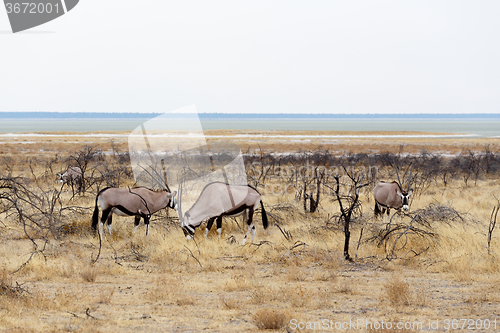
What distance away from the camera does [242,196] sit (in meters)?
10.1

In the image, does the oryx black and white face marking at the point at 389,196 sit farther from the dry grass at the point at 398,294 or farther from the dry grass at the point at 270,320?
the dry grass at the point at 270,320

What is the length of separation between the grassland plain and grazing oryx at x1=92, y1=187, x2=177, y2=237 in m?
0.62

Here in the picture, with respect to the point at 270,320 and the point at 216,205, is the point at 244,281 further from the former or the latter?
the point at 216,205

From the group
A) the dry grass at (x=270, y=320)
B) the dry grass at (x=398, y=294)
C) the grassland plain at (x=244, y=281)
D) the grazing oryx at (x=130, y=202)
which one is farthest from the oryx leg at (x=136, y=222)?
the dry grass at (x=398, y=294)

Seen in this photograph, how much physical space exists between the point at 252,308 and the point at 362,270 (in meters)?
2.98

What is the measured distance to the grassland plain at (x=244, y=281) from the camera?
579 centimetres

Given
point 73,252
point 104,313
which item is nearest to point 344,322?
point 104,313

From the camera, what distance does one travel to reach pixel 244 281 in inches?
293

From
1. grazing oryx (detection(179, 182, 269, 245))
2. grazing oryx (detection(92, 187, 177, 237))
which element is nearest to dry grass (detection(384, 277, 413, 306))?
grazing oryx (detection(179, 182, 269, 245))

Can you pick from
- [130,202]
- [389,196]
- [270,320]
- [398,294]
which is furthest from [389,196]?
[270,320]

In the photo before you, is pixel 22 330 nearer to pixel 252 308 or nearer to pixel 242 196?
pixel 252 308

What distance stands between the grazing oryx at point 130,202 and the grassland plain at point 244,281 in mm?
619

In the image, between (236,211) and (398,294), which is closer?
(398,294)

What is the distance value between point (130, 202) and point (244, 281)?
13.2 ft
